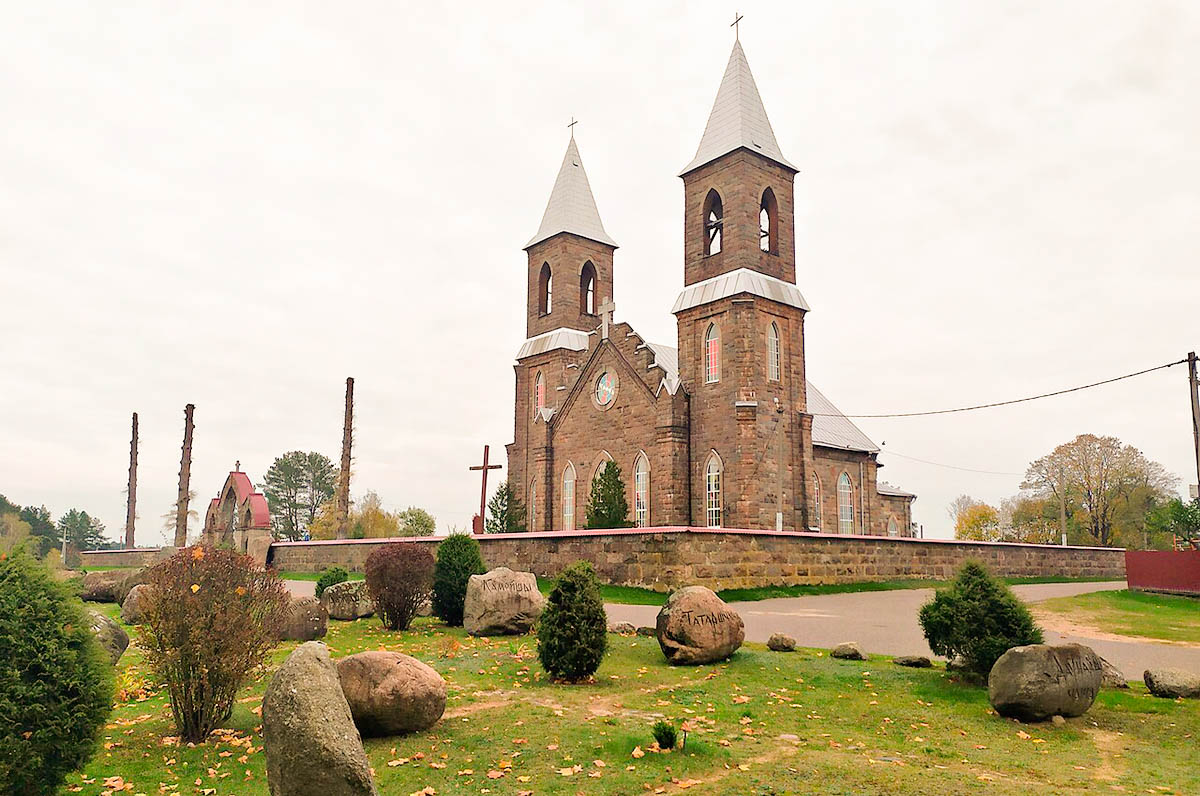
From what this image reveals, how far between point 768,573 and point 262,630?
53.8 ft

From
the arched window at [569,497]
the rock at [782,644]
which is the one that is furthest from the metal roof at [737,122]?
the rock at [782,644]

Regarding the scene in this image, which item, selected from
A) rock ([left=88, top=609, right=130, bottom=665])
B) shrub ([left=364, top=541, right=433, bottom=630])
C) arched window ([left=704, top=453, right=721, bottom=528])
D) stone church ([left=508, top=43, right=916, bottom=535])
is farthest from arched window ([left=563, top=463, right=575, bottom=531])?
rock ([left=88, top=609, right=130, bottom=665])

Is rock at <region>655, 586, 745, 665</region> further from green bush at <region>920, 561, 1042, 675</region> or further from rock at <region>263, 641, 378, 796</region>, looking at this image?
rock at <region>263, 641, 378, 796</region>

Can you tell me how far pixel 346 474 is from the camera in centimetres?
4366

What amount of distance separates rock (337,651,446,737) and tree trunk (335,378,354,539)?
117ft

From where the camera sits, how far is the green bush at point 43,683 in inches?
225

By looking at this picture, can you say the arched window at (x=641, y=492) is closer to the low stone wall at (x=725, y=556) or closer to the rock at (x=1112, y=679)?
the low stone wall at (x=725, y=556)

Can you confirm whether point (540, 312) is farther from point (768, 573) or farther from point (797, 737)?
point (797, 737)

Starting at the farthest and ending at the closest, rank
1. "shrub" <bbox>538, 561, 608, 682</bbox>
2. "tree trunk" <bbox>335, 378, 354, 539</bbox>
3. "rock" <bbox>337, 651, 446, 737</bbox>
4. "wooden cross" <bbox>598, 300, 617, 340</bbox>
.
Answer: "tree trunk" <bbox>335, 378, 354, 539</bbox>, "wooden cross" <bbox>598, 300, 617, 340</bbox>, "shrub" <bbox>538, 561, 608, 682</bbox>, "rock" <bbox>337, 651, 446, 737</bbox>

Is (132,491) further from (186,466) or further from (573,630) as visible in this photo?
(573,630)

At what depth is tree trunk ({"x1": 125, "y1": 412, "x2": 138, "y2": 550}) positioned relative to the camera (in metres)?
57.0

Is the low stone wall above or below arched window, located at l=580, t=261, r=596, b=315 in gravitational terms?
below

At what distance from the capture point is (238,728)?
8719mm

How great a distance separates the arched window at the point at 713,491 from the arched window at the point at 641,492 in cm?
285
